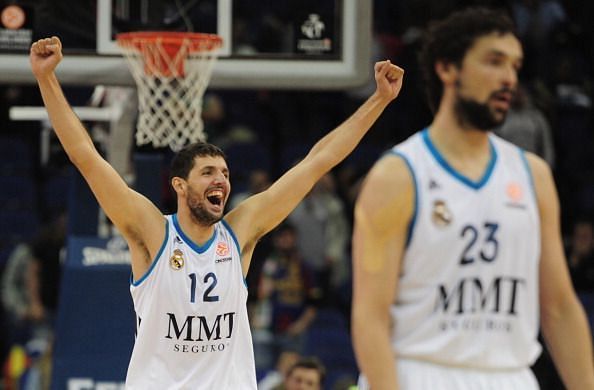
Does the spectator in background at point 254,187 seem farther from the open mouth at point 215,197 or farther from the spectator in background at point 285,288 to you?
the open mouth at point 215,197

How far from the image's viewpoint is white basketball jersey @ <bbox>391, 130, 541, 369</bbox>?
4.71m

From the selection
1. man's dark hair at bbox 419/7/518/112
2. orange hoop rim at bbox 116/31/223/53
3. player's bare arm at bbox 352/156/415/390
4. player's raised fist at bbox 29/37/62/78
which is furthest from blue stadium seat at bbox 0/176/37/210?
player's bare arm at bbox 352/156/415/390

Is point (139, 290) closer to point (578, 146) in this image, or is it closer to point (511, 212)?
point (511, 212)

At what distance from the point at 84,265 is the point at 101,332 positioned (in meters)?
0.53

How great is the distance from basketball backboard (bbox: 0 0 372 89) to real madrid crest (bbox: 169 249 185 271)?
109 inches

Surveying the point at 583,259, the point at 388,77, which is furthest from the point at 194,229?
the point at 583,259

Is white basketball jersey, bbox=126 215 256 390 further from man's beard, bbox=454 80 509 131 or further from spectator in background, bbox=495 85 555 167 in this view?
spectator in background, bbox=495 85 555 167

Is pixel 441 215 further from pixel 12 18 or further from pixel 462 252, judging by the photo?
pixel 12 18

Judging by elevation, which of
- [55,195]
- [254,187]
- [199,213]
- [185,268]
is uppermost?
[199,213]

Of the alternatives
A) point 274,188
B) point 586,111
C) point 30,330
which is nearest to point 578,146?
point 586,111

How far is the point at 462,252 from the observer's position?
472 cm

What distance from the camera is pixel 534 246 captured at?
4.80 meters

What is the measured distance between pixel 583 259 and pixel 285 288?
9.98ft

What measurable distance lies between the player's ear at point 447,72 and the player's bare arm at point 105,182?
7.51 ft
